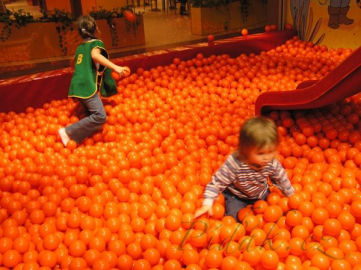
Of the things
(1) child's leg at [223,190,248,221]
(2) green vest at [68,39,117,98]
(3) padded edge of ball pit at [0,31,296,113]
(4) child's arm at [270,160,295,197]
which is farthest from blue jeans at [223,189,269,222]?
(3) padded edge of ball pit at [0,31,296,113]

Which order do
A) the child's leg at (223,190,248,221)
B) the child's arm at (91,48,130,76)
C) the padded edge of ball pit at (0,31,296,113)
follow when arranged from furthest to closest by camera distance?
1. the padded edge of ball pit at (0,31,296,113)
2. the child's arm at (91,48,130,76)
3. the child's leg at (223,190,248,221)

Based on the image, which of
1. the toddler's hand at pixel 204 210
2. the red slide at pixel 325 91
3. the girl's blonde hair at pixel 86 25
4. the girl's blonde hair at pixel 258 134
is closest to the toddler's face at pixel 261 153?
the girl's blonde hair at pixel 258 134

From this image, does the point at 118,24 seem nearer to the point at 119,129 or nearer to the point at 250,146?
the point at 119,129

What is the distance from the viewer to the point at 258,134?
57.4 inches

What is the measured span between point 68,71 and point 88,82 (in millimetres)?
733

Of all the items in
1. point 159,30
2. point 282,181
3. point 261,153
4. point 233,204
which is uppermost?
point 159,30

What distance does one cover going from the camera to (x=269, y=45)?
4.37 meters

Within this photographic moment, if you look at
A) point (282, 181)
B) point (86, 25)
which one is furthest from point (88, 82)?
point (282, 181)

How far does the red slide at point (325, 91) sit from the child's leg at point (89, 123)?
1154mm

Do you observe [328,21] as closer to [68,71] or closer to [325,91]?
[325,91]

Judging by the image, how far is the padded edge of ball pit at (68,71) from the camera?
123 inches

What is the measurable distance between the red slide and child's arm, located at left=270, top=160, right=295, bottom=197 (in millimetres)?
657

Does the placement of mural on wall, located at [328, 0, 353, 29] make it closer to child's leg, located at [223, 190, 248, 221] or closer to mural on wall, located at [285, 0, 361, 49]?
mural on wall, located at [285, 0, 361, 49]

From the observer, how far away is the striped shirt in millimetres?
1696
